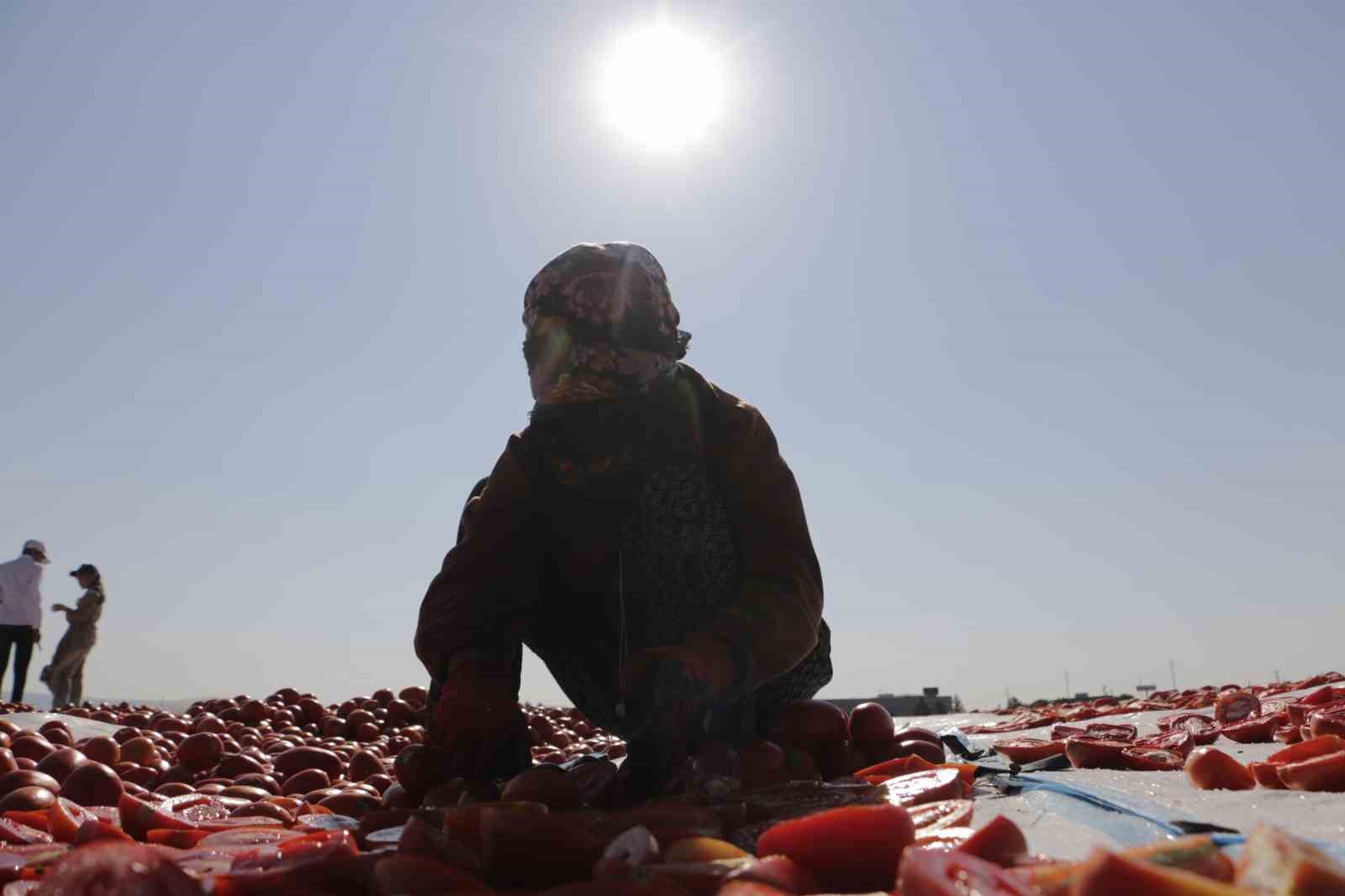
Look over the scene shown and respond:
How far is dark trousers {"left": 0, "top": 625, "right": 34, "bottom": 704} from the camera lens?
310 inches

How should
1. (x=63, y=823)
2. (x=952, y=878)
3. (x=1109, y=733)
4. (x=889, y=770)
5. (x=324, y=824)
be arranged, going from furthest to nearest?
(x=1109, y=733), (x=889, y=770), (x=324, y=824), (x=63, y=823), (x=952, y=878)

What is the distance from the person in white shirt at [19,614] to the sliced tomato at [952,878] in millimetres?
9015

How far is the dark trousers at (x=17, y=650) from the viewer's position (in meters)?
7.87

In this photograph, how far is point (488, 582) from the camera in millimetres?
2207

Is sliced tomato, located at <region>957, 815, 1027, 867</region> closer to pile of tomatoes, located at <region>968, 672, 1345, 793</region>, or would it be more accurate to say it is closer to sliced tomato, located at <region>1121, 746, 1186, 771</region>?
pile of tomatoes, located at <region>968, 672, 1345, 793</region>

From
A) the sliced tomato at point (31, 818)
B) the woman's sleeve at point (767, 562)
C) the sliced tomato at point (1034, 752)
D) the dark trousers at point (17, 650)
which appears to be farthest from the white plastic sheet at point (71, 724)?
the sliced tomato at point (1034, 752)

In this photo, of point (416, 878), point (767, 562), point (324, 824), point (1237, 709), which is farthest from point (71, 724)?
point (1237, 709)

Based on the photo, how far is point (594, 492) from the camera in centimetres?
219

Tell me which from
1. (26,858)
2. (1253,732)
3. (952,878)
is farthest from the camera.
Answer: (1253,732)

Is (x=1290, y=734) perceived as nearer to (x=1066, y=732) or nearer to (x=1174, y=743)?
(x=1174, y=743)

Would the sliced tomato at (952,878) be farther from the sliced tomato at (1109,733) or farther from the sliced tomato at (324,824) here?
the sliced tomato at (1109,733)

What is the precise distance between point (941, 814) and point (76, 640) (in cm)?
1003

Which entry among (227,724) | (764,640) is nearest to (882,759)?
(764,640)

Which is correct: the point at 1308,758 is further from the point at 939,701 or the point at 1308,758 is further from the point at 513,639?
the point at 939,701
